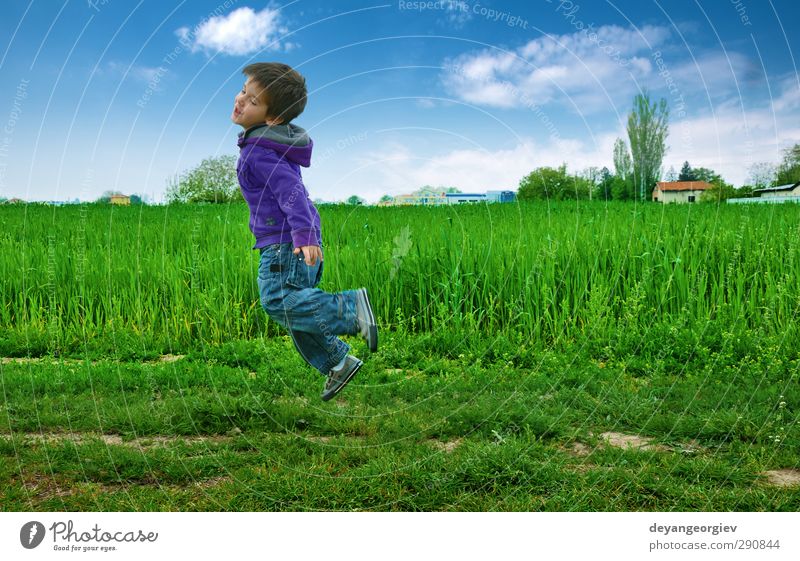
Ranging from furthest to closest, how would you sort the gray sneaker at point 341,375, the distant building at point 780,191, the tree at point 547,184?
the distant building at point 780,191 → the tree at point 547,184 → the gray sneaker at point 341,375

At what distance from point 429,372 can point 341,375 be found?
3090mm

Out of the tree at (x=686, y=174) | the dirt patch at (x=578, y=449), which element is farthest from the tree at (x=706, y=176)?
the dirt patch at (x=578, y=449)

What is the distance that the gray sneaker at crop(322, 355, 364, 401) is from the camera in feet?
10.3

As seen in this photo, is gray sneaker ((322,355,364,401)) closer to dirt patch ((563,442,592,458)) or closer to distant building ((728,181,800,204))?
dirt patch ((563,442,592,458))

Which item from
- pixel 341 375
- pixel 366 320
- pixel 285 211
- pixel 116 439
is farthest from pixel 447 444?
pixel 285 211

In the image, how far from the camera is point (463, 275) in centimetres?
565

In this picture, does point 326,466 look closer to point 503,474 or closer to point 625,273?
point 503,474

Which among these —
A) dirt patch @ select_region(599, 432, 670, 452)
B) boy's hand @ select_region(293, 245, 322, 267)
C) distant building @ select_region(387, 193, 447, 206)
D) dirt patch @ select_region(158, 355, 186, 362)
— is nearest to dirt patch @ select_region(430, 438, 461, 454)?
dirt patch @ select_region(599, 432, 670, 452)

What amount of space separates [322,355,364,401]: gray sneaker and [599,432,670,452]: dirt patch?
2496mm

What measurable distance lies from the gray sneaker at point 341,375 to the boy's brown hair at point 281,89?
42.3 inches

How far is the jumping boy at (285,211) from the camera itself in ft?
9.37

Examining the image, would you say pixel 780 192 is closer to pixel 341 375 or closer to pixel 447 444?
pixel 447 444

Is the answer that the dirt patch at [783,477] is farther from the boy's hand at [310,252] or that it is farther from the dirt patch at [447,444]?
the boy's hand at [310,252]

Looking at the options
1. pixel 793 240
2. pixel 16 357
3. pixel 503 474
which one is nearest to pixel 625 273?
pixel 793 240
